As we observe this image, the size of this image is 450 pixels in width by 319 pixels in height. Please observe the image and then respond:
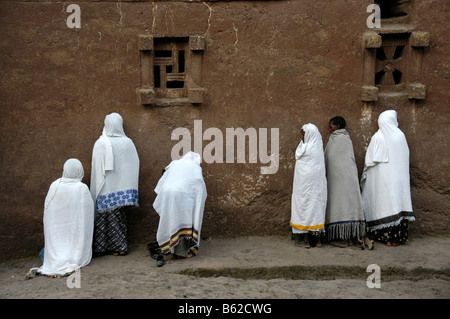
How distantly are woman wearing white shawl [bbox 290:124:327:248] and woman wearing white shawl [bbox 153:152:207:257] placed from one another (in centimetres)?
120

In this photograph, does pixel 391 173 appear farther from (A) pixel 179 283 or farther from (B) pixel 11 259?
(B) pixel 11 259

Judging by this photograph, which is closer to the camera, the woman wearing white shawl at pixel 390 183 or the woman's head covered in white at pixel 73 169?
the woman's head covered in white at pixel 73 169

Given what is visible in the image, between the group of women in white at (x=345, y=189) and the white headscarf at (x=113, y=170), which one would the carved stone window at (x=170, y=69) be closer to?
the white headscarf at (x=113, y=170)

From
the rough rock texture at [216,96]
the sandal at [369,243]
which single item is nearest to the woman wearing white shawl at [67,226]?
the rough rock texture at [216,96]

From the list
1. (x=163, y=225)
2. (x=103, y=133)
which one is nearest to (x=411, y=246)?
(x=163, y=225)

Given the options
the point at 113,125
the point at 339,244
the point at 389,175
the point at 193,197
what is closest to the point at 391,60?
the point at 389,175

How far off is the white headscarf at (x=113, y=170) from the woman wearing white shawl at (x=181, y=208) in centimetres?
38

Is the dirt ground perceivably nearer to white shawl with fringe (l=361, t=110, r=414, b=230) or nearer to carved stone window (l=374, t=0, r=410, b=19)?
white shawl with fringe (l=361, t=110, r=414, b=230)

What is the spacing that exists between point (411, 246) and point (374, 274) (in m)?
0.97

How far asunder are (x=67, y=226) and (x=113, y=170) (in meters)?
0.82

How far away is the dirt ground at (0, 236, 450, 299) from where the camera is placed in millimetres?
5043

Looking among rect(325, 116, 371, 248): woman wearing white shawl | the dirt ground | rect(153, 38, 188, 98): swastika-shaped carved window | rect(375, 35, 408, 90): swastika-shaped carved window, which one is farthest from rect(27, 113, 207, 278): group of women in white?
rect(375, 35, 408, 90): swastika-shaped carved window

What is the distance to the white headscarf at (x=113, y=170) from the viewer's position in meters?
5.95

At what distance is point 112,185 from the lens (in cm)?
596
